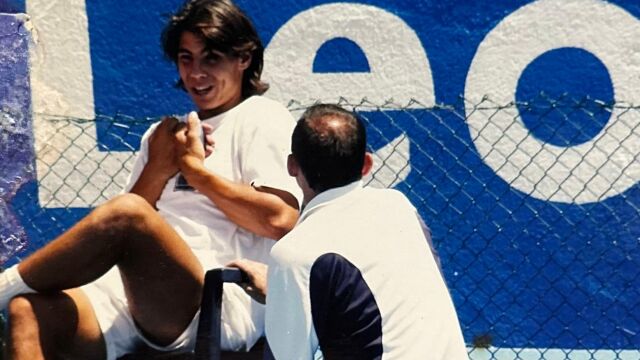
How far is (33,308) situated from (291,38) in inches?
92.3

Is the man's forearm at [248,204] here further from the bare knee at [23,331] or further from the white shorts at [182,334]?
the bare knee at [23,331]

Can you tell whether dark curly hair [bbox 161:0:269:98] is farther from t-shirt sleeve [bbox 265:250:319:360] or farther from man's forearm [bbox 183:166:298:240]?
t-shirt sleeve [bbox 265:250:319:360]

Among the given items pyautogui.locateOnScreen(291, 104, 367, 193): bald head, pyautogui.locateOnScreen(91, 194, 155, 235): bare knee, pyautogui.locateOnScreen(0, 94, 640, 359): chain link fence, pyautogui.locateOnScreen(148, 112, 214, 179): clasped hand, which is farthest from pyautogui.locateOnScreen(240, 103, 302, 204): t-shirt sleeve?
pyautogui.locateOnScreen(0, 94, 640, 359): chain link fence

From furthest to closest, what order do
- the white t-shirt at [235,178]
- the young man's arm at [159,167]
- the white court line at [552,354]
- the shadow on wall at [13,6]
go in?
the shadow on wall at [13,6] → the white court line at [552,354] → the young man's arm at [159,167] → the white t-shirt at [235,178]

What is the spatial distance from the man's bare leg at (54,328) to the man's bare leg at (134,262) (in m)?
0.05

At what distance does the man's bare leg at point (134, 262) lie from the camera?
3.23m

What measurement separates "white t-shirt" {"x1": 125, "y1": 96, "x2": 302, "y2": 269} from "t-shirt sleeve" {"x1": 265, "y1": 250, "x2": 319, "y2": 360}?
27.2 inches

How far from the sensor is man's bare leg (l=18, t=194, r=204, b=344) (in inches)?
127

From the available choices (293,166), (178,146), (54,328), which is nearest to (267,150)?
(178,146)

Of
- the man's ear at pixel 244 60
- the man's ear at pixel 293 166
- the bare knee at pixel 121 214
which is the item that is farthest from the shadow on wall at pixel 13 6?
the man's ear at pixel 293 166

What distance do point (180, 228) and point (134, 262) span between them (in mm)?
351

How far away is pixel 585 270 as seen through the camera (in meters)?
5.22

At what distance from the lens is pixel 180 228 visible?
3652mm

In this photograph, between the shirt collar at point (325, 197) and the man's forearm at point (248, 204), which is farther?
the man's forearm at point (248, 204)
